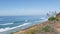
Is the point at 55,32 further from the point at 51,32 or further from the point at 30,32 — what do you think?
the point at 30,32

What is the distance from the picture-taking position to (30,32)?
10.6 metres

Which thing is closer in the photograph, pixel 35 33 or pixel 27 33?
pixel 35 33

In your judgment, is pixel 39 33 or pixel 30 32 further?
pixel 30 32

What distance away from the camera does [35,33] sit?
9.97m

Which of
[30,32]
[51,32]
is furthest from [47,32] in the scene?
[30,32]

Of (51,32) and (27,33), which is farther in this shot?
(27,33)

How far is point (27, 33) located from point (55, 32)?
1.66 m

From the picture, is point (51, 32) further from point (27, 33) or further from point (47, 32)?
point (27, 33)

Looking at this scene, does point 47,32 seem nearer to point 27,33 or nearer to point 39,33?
point 39,33

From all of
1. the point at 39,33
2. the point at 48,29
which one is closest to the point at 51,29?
the point at 48,29

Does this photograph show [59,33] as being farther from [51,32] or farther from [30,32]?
[30,32]

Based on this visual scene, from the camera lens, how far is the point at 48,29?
10.1m

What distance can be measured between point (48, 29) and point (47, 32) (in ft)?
1.09

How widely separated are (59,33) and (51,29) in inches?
20.2
